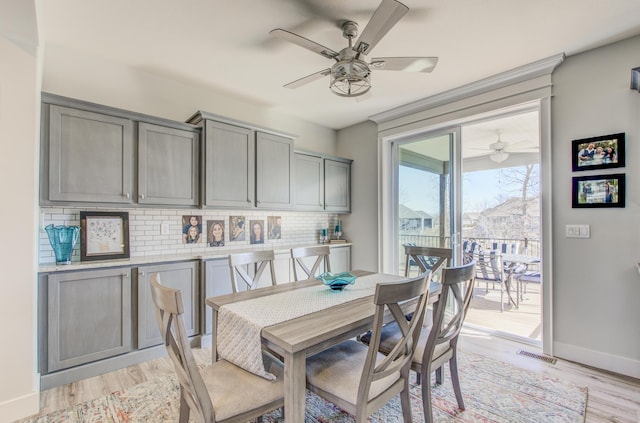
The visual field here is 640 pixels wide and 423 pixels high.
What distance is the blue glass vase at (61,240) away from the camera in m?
2.38

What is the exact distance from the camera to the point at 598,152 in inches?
103

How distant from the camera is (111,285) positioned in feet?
8.27

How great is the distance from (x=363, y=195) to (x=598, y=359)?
3100 mm

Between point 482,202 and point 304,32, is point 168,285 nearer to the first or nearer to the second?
point 304,32

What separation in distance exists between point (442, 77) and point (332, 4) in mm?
1627

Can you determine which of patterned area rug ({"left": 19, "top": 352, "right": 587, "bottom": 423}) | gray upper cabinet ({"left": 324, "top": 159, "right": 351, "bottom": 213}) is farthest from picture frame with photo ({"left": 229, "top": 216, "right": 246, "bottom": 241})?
patterned area rug ({"left": 19, "top": 352, "right": 587, "bottom": 423})

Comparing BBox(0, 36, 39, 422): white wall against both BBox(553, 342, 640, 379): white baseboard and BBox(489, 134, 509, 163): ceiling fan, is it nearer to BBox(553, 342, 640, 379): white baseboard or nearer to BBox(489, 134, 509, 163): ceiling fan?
BBox(553, 342, 640, 379): white baseboard

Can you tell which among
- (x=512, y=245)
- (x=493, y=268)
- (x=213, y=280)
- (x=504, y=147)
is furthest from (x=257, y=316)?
(x=512, y=245)

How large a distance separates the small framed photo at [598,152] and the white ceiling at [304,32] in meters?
0.81

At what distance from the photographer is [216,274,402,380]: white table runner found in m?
1.52

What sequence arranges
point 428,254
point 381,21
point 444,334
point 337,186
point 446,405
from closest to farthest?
point 381,21, point 444,334, point 446,405, point 428,254, point 337,186

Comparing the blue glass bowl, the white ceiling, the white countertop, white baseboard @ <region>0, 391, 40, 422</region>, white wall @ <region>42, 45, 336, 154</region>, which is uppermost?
the white ceiling

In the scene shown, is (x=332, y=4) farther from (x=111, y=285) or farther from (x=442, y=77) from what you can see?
(x=111, y=285)

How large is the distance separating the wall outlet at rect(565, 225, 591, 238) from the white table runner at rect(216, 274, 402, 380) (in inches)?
82.2
